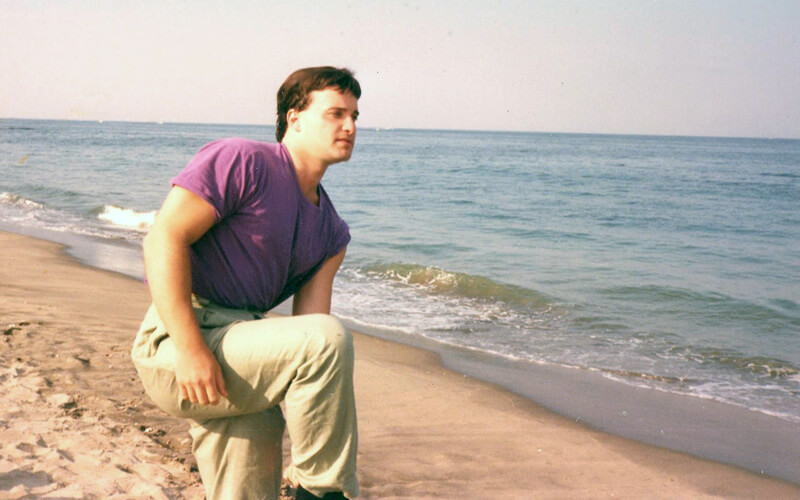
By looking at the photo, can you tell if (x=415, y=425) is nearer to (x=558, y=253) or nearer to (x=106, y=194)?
(x=558, y=253)

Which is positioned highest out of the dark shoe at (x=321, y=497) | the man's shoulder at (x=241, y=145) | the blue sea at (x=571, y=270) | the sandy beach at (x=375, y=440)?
the man's shoulder at (x=241, y=145)

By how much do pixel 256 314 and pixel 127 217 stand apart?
16.2 m

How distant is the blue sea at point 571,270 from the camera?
753 centimetres

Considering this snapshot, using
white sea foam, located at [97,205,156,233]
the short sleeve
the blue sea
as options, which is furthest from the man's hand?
white sea foam, located at [97,205,156,233]

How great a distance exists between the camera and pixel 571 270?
479 inches

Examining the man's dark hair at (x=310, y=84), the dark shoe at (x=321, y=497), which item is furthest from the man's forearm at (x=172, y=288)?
the man's dark hair at (x=310, y=84)

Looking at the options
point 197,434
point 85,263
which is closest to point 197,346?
point 197,434

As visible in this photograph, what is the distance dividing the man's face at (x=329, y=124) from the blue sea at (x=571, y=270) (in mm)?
4892

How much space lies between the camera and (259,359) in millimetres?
2166

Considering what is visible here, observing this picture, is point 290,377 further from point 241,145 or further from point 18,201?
point 18,201

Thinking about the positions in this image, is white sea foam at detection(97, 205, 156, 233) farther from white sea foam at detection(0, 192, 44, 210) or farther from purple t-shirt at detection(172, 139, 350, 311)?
purple t-shirt at detection(172, 139, 350, 311)

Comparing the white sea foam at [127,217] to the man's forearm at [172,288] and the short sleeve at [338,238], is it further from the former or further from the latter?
the man's forearm at [172,288]

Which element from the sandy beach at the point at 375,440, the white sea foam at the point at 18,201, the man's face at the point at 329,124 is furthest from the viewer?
the white sea foam at the point at 18,201

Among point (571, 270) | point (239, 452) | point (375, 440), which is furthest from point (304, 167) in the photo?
point (571, 270)
